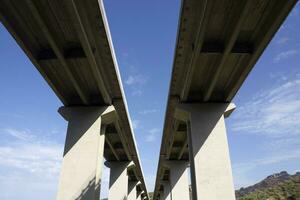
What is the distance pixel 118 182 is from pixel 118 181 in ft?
0.62

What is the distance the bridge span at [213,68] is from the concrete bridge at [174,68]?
4 cm

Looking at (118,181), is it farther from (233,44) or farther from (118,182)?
(233,44)

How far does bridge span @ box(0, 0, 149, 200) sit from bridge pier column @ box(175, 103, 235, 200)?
4.66m

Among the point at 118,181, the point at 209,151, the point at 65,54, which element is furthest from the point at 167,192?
the point at 65,54

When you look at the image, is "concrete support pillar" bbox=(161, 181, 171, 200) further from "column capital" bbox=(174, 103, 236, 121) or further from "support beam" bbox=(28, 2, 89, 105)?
"support beam" bbox=(28, 2, 89, 105)

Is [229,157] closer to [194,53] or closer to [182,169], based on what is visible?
[194,53]

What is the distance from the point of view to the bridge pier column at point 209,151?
1344 cm

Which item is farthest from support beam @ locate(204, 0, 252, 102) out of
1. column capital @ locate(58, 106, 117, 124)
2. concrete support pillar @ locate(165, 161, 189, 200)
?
concrete support pillar @ locate(165, 161, 189, 200)

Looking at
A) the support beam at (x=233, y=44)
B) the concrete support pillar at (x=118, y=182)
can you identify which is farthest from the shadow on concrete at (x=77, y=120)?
the concrete support pillar at (x=118, y=182)

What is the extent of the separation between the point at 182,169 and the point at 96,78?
21.8 meters

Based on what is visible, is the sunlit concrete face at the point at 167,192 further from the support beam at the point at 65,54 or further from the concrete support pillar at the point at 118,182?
the support beam at the point at 65,54

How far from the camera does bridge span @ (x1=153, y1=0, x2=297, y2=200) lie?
30.3 ft

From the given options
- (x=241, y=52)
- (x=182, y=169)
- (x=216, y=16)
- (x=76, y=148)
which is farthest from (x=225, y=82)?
(x=182, y=169)

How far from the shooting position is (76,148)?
14945 millimetres
